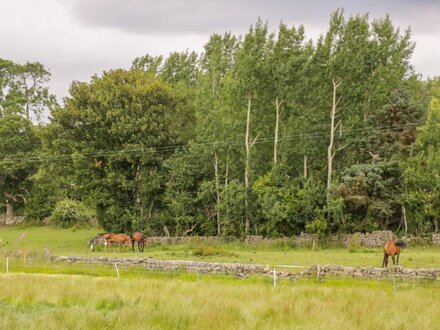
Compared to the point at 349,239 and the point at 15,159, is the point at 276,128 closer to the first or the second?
the point at 349,239

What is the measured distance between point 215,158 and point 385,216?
14.9 m

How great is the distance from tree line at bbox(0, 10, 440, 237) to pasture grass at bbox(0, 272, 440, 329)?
20.1 m

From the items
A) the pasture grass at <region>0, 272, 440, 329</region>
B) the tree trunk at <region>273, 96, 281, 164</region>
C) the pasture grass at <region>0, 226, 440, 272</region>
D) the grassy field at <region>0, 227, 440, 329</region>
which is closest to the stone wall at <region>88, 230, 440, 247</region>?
the pasture grass at <region>0, 226, 440, 272</region>

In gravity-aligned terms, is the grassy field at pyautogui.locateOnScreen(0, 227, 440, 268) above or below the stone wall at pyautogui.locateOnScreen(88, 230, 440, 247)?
below

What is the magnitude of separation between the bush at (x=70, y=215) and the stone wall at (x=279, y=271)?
32.0m

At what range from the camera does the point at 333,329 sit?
1107 centimetres

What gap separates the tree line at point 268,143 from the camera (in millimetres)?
40344

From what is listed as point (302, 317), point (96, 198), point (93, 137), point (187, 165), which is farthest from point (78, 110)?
point (302, 317)

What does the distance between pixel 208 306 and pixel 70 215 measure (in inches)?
1915

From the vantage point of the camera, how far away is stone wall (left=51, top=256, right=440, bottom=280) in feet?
70.7

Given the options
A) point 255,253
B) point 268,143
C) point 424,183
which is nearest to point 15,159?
point 268,143

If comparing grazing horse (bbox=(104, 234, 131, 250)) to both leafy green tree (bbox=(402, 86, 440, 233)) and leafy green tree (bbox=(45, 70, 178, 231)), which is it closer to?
leafy green tree (bbox=(45, 70, 178, 231))

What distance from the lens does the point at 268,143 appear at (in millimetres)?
46656

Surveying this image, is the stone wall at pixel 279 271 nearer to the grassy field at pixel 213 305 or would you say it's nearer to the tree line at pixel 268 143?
the grassy field at pixel 213 305
